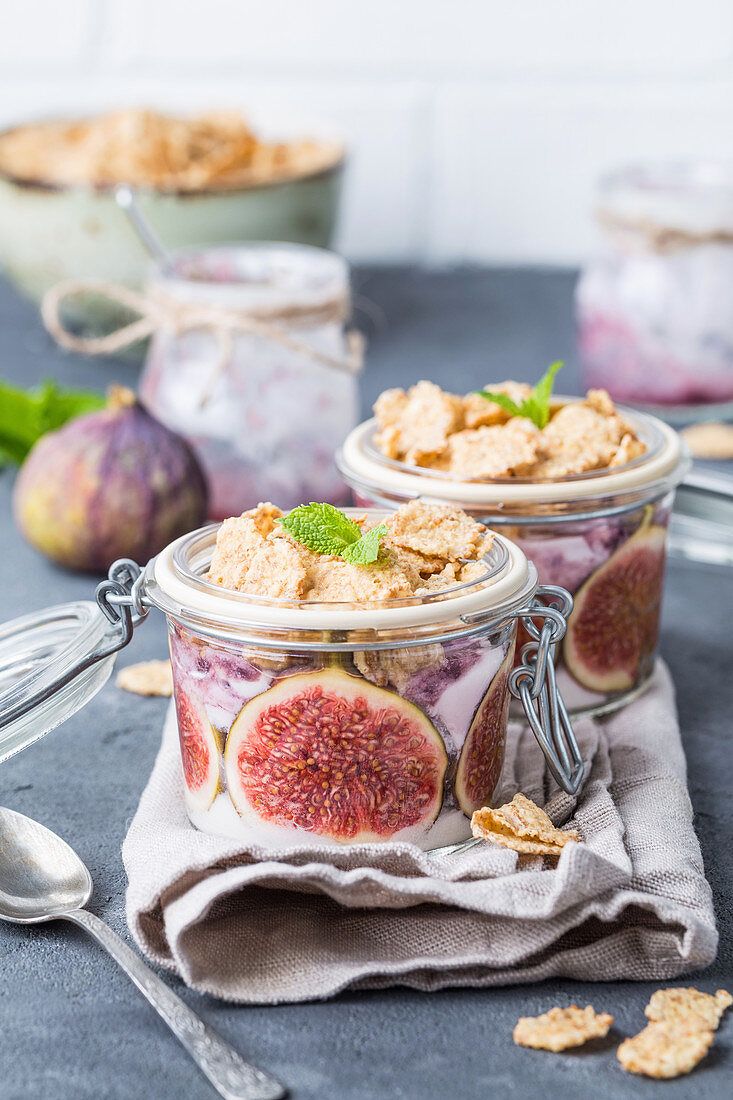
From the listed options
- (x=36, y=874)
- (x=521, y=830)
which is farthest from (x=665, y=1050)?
(x=36, y=874)

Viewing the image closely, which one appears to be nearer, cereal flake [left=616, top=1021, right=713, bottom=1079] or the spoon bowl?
cereal flake [left=616, top=1021, right=713, bottom=1079]

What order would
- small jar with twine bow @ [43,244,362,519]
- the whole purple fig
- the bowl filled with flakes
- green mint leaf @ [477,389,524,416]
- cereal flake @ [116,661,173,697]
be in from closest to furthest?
green mint leaf @ [477,389,524,416], cereal flake @ [116,661,173,697], the whole purple fig, small jar with twine bow @ [43,244,362,519], the bowl filled with flakes

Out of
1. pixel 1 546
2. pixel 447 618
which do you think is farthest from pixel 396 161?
pixel 447 618

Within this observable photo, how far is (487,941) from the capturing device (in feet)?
3.61

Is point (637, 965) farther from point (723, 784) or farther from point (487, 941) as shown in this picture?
point (723, 784)

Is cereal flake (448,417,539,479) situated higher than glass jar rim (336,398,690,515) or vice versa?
cereal flake (448,417,539,479)

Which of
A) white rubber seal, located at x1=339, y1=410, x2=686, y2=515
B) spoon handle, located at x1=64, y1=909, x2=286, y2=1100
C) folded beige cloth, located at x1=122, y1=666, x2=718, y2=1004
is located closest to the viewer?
spoon handle, located at x1=64, y1=909, x2=286, y2=1100

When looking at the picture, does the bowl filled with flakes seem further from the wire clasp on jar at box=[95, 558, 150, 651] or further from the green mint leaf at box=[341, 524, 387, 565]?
the green mint leaf at box=[341, 524, 387, 565]

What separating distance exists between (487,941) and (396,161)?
3.45m

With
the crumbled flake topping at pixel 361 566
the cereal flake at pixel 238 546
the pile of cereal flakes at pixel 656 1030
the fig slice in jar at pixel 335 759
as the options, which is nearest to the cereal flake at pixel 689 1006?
the pile of cereal flakes at pixel 656 1030

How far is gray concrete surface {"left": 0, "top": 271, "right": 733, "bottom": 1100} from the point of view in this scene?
38.5 inches

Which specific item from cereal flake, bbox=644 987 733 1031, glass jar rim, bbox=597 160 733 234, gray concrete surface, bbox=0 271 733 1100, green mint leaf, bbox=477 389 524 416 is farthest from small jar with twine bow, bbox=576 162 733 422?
cereal flake, bbox=644 987 733 1031

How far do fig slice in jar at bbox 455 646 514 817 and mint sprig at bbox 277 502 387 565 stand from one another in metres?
0.18

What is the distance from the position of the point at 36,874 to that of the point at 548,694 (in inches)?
21.1
